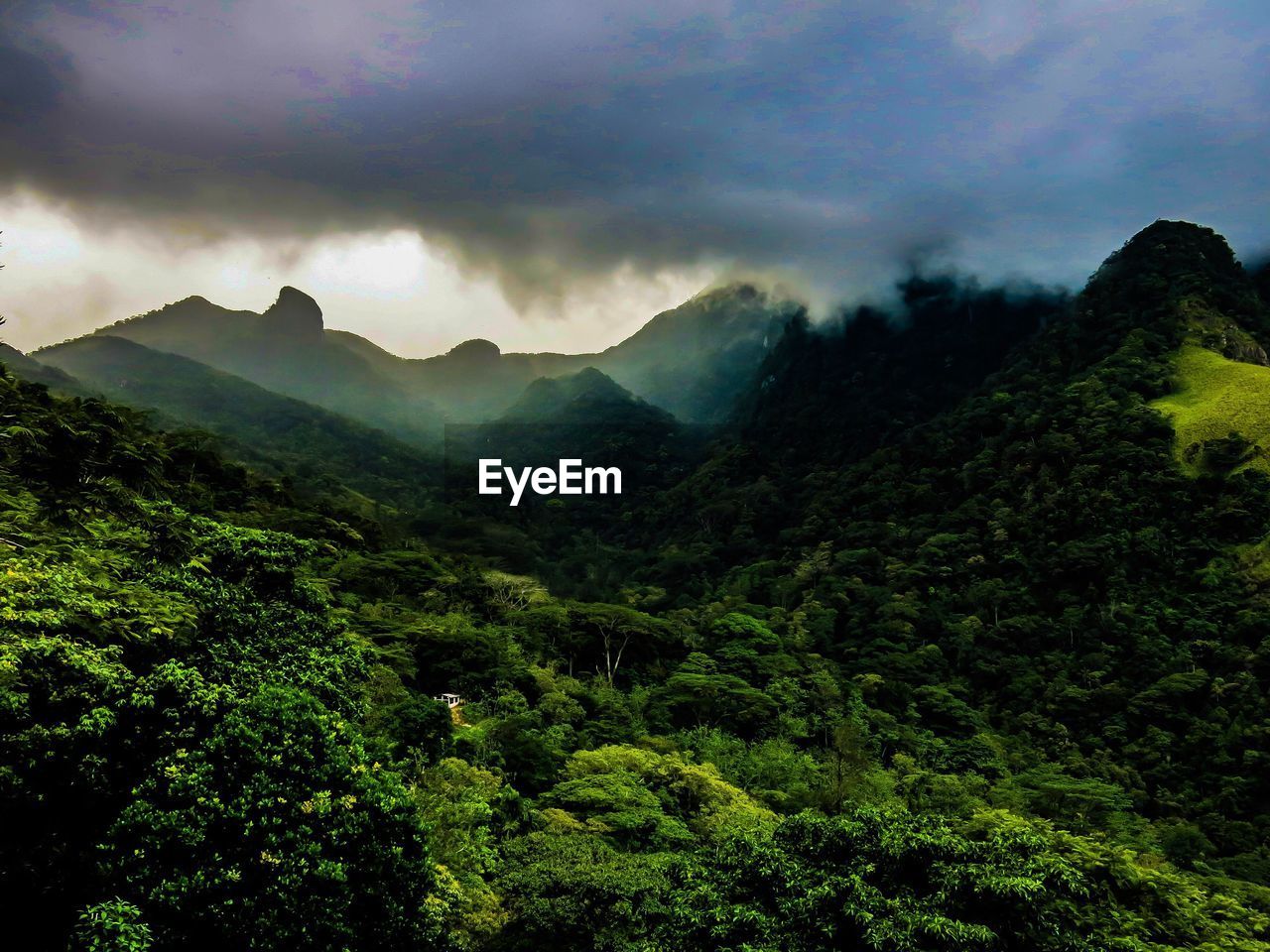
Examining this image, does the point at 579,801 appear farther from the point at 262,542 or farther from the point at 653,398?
the point at 653,398

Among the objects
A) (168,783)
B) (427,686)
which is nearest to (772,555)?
(427,686)

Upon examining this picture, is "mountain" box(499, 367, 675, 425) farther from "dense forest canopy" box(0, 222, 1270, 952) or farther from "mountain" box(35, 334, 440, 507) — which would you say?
"dense forest canopy" box(0, 222, 1270, 952)

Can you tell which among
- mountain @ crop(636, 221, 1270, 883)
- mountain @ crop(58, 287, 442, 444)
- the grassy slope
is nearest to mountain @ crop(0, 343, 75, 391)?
mountain @ crop(58, 287, 442, 444)

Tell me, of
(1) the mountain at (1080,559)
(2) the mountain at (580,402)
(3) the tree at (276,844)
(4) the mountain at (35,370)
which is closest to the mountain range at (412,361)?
(2) the mountain at (580,402)

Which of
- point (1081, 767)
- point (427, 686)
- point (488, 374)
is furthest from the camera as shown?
point (488, 374)

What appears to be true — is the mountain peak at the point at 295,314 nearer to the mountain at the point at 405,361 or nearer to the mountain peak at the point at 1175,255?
the mountain at the point at 405,361

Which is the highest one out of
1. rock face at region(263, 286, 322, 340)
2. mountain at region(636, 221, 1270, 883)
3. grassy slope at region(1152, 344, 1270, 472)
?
rock face at region(263, 286, 322, 340)
